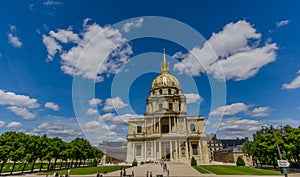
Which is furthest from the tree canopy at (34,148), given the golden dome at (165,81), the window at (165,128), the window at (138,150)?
the golden dome at (165,81)

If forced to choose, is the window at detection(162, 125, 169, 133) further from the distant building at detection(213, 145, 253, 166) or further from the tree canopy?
the tree canopy

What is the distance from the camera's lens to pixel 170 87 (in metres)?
77.7

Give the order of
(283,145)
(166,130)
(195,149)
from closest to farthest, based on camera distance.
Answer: (283,145), (195,149), (166,130)

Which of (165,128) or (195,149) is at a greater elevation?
(165,128)

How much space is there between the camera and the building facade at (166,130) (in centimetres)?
6266

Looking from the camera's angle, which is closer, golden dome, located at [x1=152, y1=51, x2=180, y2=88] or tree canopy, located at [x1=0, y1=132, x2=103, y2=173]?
tree canopy, located at [x1=0, y1=132, x2=103, y2=173]

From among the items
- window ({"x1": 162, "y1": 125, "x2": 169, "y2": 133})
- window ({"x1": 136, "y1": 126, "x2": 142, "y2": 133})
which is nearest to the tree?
window ({"x1": 162, "y1": 125, "x2": 169, "y2": 133})

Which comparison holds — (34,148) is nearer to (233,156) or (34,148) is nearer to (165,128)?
(165,128)

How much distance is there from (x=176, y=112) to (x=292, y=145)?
39.3m

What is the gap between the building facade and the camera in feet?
206

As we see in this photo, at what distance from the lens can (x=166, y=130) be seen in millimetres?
69312

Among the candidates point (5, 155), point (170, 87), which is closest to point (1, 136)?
point (5, 155)

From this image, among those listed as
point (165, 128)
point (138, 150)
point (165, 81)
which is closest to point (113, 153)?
point (138, 150)

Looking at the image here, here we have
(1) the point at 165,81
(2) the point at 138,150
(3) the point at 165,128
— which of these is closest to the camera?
(2) the point at 138,150
